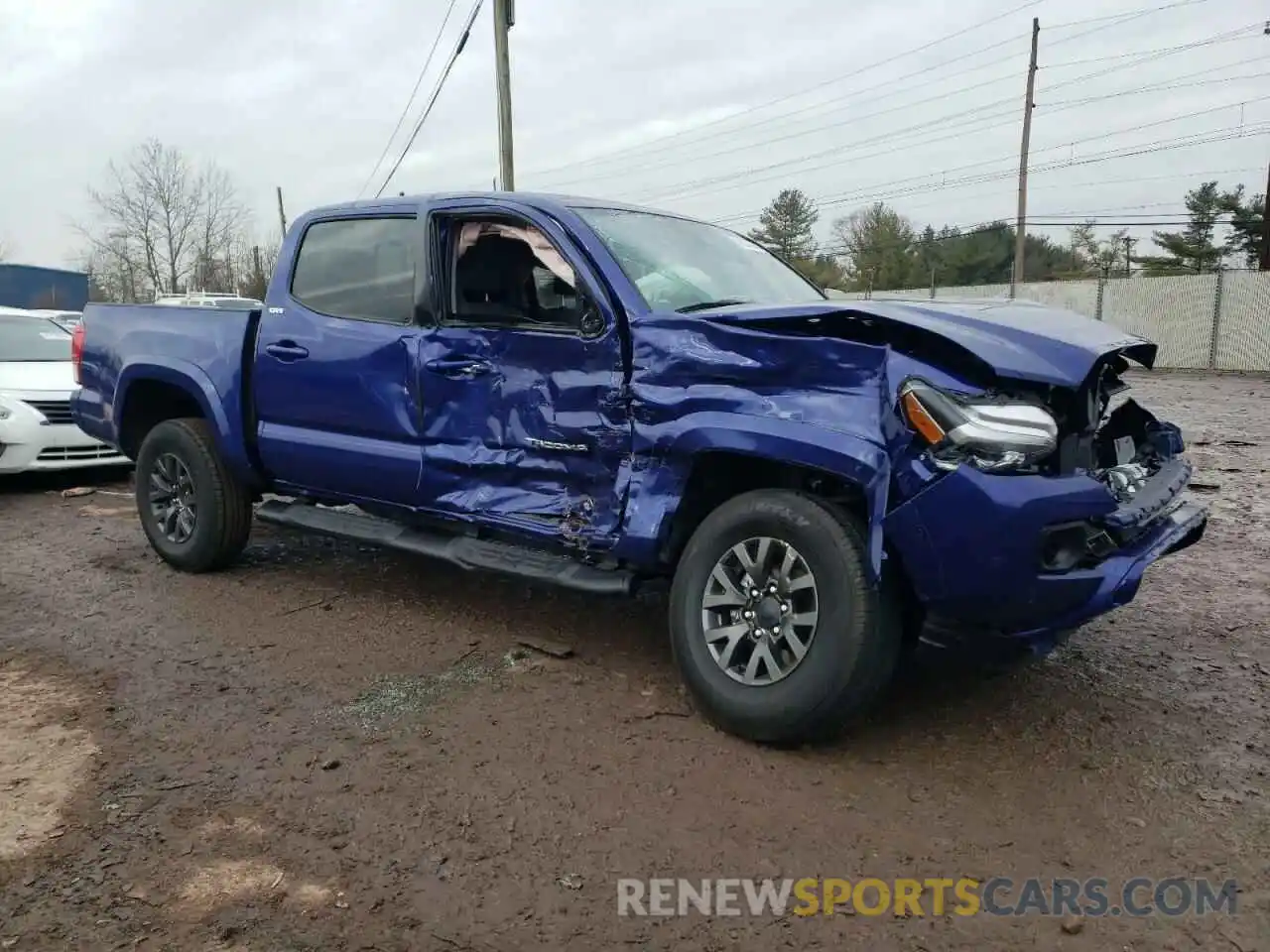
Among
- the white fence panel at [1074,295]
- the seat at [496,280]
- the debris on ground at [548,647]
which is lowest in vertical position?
the debris on ground at [548,647]

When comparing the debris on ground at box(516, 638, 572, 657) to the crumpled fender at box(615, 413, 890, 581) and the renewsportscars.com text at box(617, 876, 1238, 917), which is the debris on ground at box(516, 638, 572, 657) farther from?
the renewsportscars.com text at box(617, 876, 1238, 917)

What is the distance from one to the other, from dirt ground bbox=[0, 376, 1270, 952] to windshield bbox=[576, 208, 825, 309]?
1574 mm

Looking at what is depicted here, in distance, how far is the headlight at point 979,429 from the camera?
2943mm

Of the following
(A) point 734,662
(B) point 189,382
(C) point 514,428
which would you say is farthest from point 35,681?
(A) point 734,662

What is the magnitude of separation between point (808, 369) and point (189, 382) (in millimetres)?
3539

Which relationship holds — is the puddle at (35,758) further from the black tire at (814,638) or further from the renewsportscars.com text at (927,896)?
the black tire at (814,638)

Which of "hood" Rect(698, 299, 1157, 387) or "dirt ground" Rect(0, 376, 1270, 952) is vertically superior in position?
"hood" Rect(698, 299, 1157, 387)

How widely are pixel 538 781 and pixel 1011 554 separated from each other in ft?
5.34

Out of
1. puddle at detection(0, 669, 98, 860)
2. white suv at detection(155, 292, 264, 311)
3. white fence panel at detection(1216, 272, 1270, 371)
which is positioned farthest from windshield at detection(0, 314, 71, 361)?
white fence panel at detection(1216, 272, 1270, 371)

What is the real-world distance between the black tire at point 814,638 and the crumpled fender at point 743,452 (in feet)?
0.39

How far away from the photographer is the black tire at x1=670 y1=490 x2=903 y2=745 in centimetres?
310

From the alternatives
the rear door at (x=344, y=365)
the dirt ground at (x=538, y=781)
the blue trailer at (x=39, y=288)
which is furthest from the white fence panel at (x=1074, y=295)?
the blue trailer at (x=39, y=288)

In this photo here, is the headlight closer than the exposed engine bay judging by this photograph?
Yes

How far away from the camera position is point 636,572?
3.77 m
